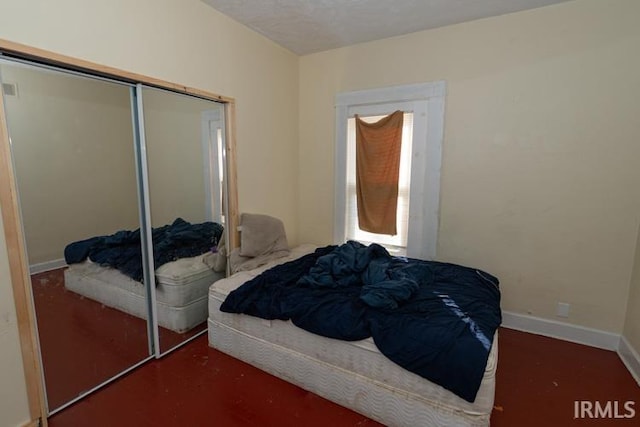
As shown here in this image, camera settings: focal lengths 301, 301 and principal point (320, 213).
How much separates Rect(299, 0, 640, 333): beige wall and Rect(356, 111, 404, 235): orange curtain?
0.44m

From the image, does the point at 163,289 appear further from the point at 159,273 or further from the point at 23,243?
the point at 23,243

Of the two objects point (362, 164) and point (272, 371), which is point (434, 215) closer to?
point (362, 164)

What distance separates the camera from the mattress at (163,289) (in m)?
2.00

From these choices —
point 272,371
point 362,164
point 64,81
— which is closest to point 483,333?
point 272,371

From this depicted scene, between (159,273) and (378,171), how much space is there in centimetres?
217

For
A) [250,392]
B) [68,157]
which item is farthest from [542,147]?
[68,157]

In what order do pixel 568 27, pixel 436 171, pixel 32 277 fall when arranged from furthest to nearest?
1. pixel 436 171
2. pixel 568 27
3. pixel 32 277

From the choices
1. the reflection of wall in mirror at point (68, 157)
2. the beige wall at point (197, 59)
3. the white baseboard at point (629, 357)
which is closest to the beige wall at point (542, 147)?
the white baseboard at point (629, 357)

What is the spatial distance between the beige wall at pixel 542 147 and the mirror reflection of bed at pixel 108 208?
6.67 feet

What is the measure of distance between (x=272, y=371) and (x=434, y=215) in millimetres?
1961

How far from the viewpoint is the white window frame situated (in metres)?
2.79

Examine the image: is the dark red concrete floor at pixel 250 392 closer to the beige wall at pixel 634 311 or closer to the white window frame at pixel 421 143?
the beige wall at pixel 634 311

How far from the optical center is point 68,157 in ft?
5.81

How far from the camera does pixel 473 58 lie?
262 cm
